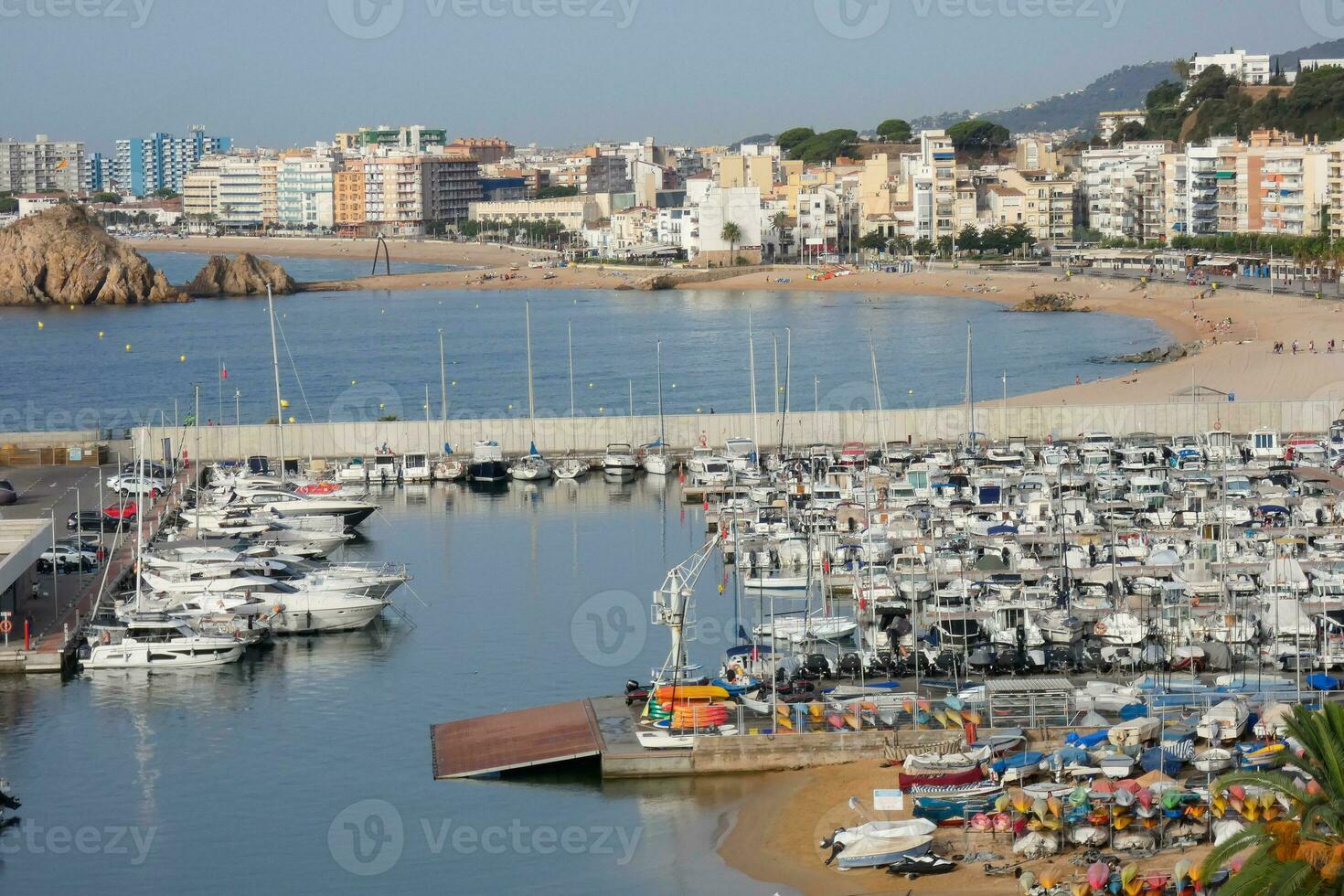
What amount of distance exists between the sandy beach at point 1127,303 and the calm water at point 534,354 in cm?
163

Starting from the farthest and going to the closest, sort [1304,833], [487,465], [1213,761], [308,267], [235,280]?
[308,267]
[235,280]
[487,465]
[1213,761]
[1304,833]

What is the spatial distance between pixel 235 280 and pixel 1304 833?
82.9 metres

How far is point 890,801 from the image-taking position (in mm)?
13094

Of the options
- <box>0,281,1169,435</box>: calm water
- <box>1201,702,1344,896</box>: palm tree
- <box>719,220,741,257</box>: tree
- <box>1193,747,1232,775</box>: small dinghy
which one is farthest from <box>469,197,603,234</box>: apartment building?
<box>1201,702,1344,896</box>: palm tree

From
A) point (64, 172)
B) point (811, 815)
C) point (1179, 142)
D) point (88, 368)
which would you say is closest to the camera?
point (811, 815)

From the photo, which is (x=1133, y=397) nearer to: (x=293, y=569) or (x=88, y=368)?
(x=293, y=569)

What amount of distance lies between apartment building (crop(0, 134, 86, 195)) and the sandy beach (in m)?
75.9

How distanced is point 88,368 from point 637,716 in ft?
154

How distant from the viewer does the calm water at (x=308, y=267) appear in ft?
338

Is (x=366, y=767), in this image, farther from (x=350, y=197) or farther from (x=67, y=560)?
(x=350, y=197)

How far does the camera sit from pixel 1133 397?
1385 inches

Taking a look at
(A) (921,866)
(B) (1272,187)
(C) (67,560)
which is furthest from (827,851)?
(B) (1272,187)

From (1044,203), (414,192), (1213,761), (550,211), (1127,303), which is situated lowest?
(1213,761)

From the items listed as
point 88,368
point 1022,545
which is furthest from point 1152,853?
point 88,368
